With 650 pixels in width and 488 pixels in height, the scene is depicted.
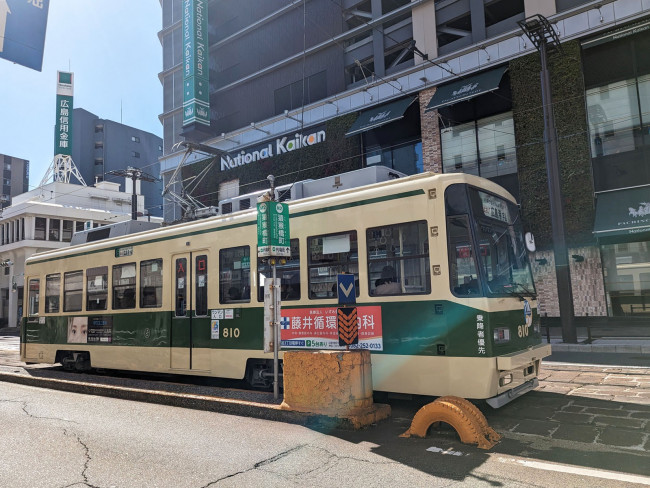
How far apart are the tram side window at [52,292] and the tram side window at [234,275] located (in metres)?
5.95

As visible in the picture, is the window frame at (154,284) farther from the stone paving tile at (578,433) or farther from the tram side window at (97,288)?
the stone paving tile at (578,433)

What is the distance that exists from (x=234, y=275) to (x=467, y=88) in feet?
46.3

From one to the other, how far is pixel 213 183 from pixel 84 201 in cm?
2499

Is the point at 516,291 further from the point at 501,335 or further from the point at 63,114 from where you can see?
the point at 63,114

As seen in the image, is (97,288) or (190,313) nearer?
(190,313)

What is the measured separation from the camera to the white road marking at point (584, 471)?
417 cm

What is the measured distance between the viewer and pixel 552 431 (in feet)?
18.7

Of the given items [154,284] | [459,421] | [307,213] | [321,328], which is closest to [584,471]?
[459,421]

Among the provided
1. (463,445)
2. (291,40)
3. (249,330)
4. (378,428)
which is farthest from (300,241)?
(291,40)

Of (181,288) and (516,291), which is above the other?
(181,288)

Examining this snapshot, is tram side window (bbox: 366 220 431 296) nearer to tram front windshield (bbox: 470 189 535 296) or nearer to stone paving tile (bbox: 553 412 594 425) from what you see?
tram front windshield (bbox: 470 189 535 296)

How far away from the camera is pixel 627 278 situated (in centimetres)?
1627

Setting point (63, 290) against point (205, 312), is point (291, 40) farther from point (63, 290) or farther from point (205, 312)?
point (205, 312)

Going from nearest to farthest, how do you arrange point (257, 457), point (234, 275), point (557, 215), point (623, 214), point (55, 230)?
point (257, 457) → point (234, 275) → point (557, 215) → point (623, 214) → point (55, 230)
